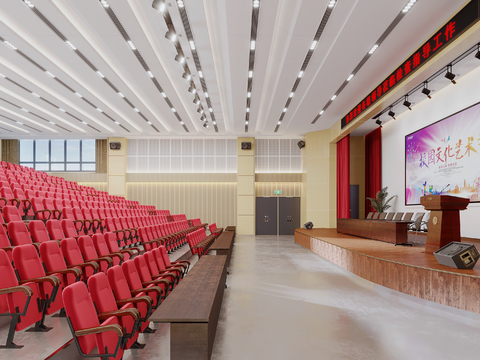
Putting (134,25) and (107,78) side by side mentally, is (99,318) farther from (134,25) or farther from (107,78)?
(107,78)

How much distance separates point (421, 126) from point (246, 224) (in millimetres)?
6360

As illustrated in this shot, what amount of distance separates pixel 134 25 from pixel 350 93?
462cm

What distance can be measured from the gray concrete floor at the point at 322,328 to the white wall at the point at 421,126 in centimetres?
292

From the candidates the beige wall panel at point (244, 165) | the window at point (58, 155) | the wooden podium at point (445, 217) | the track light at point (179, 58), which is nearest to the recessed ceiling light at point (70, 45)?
the track light at point (179, 58)

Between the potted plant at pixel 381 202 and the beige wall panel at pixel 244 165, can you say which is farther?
the beige wall panel at pixel 244 165

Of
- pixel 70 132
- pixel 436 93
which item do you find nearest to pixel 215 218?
pixel 70 132

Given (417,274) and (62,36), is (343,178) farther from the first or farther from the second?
(62,36)

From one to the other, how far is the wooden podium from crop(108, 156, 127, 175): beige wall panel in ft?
32.4

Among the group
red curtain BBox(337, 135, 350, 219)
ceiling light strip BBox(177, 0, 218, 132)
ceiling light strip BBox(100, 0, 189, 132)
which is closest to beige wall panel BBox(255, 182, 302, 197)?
red curtain BBox(337, 135, 350, 219)

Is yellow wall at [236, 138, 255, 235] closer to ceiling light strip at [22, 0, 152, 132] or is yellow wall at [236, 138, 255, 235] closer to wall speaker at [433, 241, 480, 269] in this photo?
ceiling light strip at [22, 0, 152, 132]

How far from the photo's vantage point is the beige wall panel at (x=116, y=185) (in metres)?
11.3

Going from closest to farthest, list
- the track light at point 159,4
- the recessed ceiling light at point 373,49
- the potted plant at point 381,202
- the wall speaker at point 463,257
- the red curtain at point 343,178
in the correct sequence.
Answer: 1. the wall speaker at point 463,257
2. the track light at point 159,4
3. the recessed ceiling light at point 373,49
4. the potted plant at point 381,202
5. the red curtain at point 343,178

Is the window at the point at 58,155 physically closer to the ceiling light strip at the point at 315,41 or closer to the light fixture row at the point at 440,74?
the ceiling light strip at the point at 315,41

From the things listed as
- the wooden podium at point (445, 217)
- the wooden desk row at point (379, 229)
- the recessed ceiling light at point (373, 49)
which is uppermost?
the recessed ceiling light at point (373, 49)
